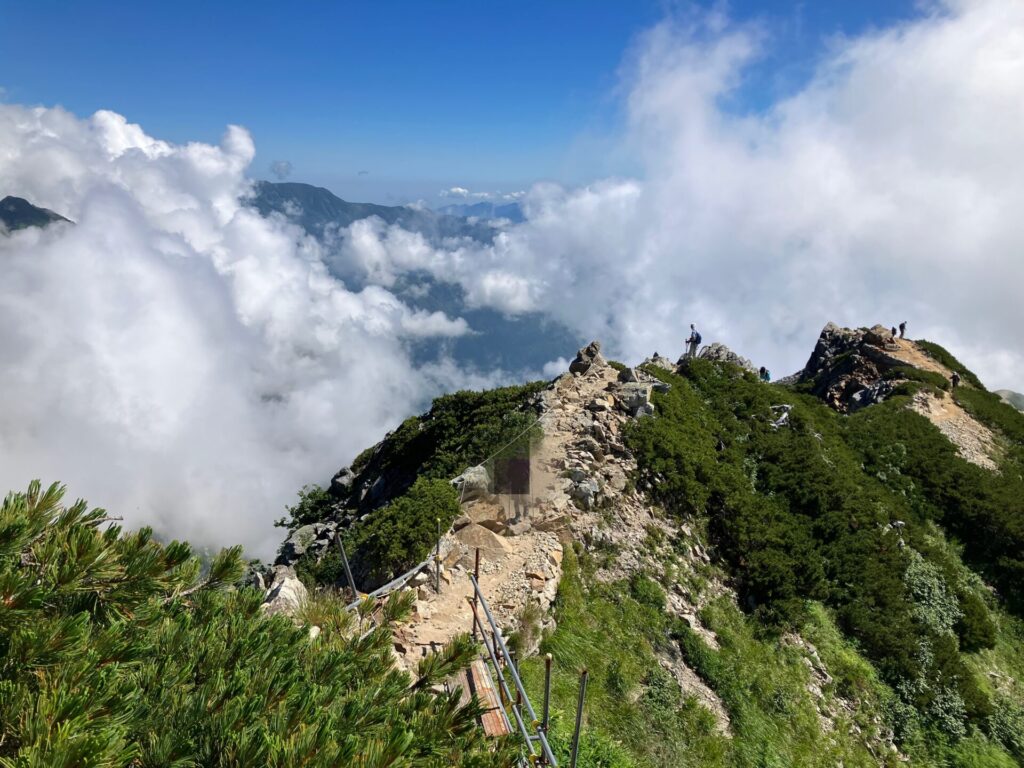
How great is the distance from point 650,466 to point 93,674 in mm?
18189

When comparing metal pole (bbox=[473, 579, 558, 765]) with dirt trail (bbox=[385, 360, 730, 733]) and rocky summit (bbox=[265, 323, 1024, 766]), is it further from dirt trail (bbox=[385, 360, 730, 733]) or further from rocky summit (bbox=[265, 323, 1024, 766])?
dirt trail (bbox=[385, 360, 730, 733])

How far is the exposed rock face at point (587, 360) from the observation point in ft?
91.2

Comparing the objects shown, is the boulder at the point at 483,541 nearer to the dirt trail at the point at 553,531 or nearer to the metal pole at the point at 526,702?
the dirt trail at the point at 553,531

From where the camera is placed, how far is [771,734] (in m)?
14.0

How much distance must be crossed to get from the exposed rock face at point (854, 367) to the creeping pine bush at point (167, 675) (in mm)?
43265

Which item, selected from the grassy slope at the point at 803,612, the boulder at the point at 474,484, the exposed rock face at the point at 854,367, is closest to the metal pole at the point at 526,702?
the grassy slope at the point at 803,612

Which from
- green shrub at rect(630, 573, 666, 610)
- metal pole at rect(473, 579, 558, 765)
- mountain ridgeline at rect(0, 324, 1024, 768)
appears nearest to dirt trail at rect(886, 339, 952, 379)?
mountain ridgeline at rect(0, 324, 1024, 768)

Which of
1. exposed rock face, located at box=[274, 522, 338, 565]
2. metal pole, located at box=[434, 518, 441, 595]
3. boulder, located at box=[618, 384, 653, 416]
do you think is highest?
exposed rock face, located at box=[274, 522, 338, 565]

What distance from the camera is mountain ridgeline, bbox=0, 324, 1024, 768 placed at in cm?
414

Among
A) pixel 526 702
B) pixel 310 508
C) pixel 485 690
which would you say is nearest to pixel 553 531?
pixel 485 690

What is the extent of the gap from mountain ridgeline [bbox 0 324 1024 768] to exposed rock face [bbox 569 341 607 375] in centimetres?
16

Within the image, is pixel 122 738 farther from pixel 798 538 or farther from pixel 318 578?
pixel 798 538

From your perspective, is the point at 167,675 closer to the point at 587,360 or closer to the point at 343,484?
the point at 587,360

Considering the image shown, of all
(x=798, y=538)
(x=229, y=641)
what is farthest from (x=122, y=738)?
(x=798, y=538)
